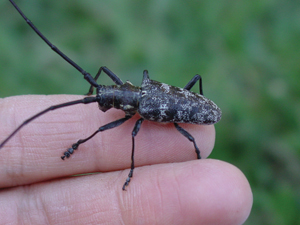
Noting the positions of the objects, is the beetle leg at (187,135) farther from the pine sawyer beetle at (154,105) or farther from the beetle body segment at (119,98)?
the beetle body segment at (119,98)

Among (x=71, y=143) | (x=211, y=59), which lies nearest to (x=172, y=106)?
(x=71, y=143)

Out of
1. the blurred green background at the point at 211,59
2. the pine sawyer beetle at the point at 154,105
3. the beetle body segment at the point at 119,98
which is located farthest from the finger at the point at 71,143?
the blurred green background at the point at 211,59

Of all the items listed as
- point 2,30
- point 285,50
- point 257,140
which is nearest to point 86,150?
point 257,140

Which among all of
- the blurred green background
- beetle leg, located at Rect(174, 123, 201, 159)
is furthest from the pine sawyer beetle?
the blurred green background

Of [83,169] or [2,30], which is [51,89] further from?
[83,169]

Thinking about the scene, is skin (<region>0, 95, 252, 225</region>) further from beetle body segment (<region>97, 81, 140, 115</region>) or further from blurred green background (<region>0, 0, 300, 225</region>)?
blurred green background (<region>0, 0, 300, 225</region>)
